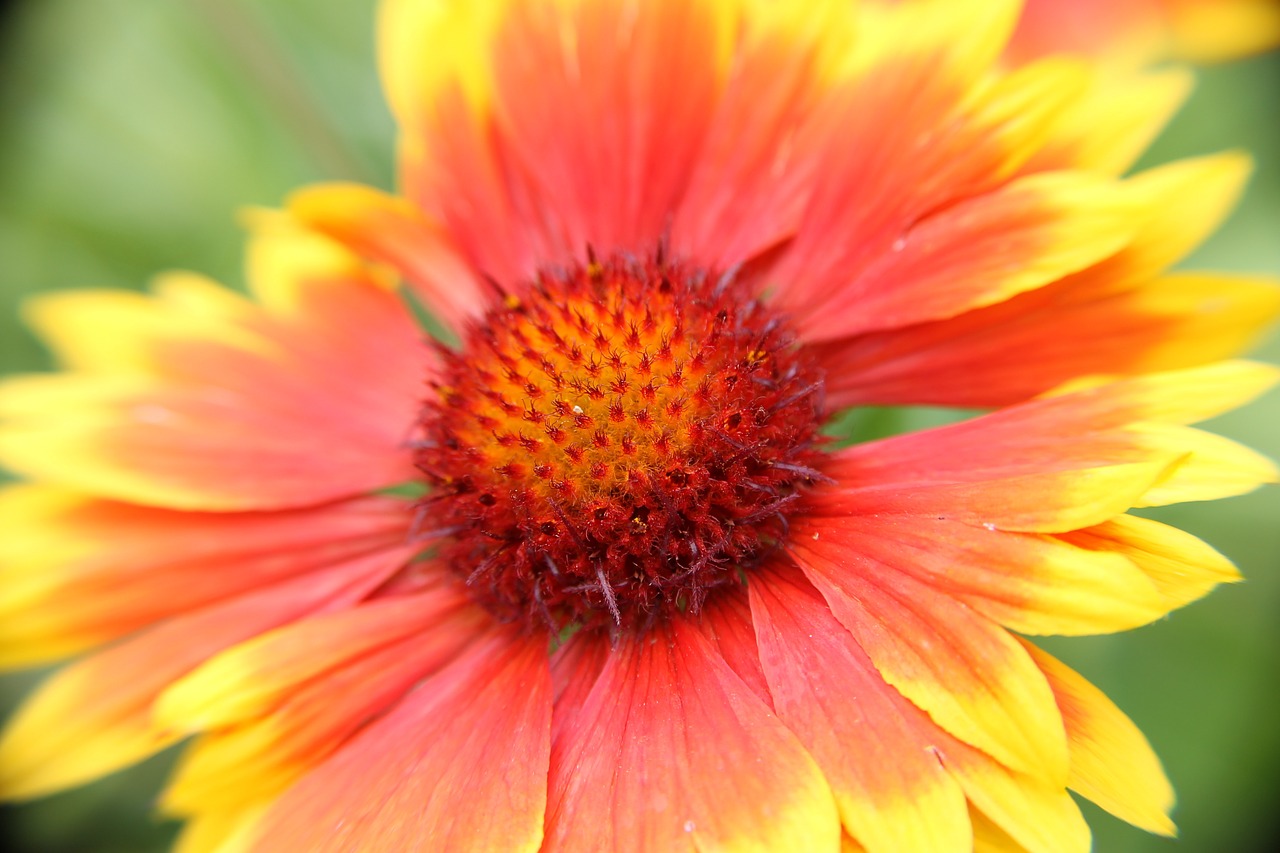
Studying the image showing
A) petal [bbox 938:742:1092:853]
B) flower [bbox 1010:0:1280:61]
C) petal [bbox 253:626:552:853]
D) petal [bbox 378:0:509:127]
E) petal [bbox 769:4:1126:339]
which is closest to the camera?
petal [bbox 938:742:1092:853]

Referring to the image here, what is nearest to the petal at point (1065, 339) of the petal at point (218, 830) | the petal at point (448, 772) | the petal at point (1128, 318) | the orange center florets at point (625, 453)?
the petal at point (1128, 318)

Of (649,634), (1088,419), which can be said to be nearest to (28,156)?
(649,634)

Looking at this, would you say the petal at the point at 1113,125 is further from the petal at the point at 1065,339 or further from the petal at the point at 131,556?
the petal at the point at 131,556

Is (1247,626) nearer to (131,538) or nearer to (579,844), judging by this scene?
(579,844)

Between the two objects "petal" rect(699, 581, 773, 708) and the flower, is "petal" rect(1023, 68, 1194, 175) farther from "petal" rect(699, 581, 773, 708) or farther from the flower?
the flower

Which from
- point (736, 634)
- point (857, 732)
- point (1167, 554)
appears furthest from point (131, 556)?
point (1167, 554)

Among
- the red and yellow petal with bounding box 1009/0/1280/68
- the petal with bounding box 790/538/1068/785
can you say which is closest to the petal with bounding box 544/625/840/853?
the petal with bounding box 790/538/1068/785
